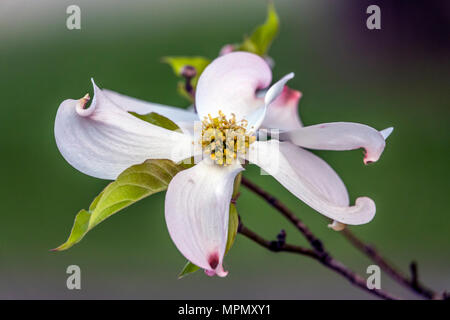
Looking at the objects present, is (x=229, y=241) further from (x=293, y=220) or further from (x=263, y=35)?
(x=263, y=35)

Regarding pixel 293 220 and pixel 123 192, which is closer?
pixel 123 192

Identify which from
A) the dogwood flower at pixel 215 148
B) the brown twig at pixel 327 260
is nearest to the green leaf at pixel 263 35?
the dogwood flower at pixel 215 148

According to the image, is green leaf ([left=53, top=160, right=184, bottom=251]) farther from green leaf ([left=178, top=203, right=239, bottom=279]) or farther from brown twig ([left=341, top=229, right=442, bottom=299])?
brown twig ([left=341, top=229, right=442, bottom=299])

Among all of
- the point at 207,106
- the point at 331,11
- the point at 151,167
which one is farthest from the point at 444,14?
the point at 151,167

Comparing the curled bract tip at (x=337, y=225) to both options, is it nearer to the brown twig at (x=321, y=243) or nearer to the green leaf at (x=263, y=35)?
the brown twig at (x=321, y=243)

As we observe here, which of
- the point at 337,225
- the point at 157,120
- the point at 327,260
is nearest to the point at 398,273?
the point at 327,260

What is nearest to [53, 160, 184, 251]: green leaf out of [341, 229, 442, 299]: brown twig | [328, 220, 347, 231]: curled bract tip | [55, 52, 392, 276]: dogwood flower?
[55, 52, 392, 276]: dogwood flower

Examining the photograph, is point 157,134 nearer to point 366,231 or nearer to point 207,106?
point 207,106
